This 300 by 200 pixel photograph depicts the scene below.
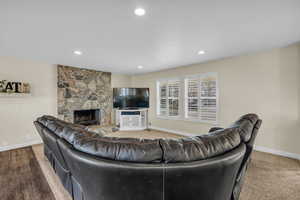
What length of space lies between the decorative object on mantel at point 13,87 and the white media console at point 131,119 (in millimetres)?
3007

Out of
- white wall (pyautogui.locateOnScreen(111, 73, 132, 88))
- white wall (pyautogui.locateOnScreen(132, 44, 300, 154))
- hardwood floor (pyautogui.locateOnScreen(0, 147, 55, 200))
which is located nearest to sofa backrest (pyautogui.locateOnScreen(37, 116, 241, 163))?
hardwood floor (pyautogui.locateOnScreen(0, 147, 55, 200))

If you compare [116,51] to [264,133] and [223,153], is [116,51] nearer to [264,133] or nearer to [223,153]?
[223,153]

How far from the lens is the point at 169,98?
18.3 feet

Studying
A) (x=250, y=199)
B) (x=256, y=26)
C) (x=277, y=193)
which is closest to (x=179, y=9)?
(x=256, y=26)

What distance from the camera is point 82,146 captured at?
44.8 inches

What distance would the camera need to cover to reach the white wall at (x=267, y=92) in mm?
3115

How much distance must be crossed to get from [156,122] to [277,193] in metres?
4.32

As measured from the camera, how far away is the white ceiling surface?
1.72 metres

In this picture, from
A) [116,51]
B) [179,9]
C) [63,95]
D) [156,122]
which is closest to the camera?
[179,9]

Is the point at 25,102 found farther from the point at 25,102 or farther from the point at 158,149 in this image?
the point at 158,149

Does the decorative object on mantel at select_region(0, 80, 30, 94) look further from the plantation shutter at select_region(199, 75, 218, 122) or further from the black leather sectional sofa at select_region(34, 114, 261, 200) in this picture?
the plantation shutter at select_region(199, 75, 218, 122)

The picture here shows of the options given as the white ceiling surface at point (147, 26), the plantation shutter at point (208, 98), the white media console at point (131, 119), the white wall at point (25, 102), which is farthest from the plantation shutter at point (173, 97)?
the white wall at point (25, 102)

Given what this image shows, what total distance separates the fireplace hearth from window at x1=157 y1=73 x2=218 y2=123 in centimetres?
254

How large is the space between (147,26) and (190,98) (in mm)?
3238
